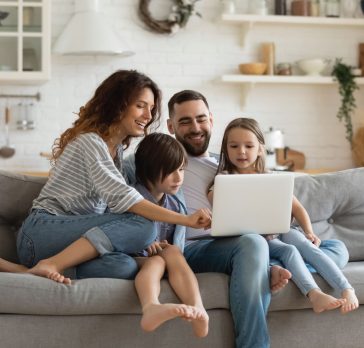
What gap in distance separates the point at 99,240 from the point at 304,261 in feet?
2.54

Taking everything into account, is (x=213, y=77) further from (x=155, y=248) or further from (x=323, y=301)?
(x=323, y=301)

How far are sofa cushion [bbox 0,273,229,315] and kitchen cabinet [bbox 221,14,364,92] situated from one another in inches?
122

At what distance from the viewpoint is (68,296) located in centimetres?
263

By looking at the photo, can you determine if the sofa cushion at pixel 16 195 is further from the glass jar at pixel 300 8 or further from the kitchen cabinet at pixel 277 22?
the glass jar at pixel 300 8

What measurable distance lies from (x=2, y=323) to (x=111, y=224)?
486 mm

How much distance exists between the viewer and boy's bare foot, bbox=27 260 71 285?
2668 millimetres

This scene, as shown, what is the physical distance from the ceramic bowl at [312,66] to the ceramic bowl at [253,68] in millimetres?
282

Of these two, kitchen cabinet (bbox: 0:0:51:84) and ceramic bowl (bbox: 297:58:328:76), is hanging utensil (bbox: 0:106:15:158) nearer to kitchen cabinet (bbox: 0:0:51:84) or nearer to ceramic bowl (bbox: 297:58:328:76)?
kitchen cabinet (bbox: 0:0:51:84)

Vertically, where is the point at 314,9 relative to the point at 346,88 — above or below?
above

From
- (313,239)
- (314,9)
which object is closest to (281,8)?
(314,9)

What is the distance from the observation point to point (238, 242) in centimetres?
282

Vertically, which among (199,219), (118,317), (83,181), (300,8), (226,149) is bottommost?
(118,317)

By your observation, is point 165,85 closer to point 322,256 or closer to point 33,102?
point 33,102

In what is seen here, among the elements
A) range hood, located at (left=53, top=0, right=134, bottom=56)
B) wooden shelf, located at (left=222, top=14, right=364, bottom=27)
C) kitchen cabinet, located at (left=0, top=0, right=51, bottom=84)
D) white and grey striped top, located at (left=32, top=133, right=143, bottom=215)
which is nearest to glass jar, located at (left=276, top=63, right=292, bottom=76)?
wooden shelf, located at (left=222, top=14, right=364, bottom=27)
